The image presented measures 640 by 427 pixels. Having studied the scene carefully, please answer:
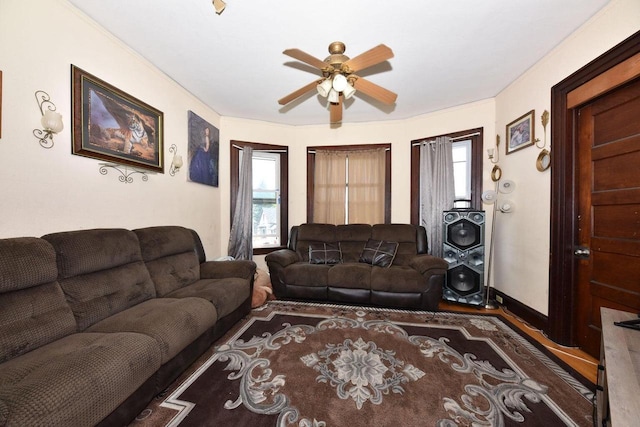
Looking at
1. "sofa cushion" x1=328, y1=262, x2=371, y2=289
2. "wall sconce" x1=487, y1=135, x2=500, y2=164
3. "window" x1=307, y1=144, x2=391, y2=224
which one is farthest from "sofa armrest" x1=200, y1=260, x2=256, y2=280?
"wall sconce" x1=487, y1=135, x2=500, y2=164

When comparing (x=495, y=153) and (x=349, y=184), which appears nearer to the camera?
(x=495, y=153)

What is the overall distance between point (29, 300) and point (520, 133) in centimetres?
441

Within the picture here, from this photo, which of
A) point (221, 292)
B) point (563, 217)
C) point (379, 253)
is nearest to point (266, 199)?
point (379, 253)

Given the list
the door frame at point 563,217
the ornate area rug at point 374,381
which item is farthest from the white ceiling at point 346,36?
the ornate area rug at point 374,381

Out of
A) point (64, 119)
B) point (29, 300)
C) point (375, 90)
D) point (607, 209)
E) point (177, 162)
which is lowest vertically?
point (29, 300)

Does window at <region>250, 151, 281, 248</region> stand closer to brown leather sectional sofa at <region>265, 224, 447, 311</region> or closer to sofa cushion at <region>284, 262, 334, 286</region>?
brown leather sectional sofa at <region>265, 224, 447, 311</region>

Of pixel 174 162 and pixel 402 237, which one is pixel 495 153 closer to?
pixel 402 237

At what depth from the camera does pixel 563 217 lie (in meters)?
2.18

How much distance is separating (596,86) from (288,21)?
248cm

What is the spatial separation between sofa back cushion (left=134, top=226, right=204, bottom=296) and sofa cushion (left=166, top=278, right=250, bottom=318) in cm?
10

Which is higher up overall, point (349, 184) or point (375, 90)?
point (375, 90)

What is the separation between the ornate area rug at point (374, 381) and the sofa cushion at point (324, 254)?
1.06 m

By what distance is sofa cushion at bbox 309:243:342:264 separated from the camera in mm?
3441

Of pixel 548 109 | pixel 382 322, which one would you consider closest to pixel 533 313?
pixel 382 322
